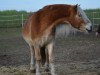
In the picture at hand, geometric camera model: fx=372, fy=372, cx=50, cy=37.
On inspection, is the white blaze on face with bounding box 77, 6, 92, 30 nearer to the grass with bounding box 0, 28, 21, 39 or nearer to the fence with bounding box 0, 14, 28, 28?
the grass with bounding box 0, 28, 21, 39

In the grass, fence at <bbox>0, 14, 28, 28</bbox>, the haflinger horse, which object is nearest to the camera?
the haflinger horse

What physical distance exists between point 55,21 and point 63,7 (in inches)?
14.5

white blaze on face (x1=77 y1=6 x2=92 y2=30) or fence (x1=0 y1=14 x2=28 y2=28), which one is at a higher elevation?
fence (x1=0 y1=14 x2=28 y2=28)

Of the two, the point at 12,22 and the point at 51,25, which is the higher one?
the point at 12,22

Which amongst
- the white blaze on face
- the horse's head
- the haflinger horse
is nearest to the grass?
the haflinger horse

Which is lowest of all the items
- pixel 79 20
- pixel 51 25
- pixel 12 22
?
pixel 51 25

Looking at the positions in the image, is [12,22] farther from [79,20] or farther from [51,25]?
[79,20]

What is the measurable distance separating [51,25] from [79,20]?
687 millimetres

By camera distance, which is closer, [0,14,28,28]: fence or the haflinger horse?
the haflinger horse

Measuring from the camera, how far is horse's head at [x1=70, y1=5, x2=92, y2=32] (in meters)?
8.16

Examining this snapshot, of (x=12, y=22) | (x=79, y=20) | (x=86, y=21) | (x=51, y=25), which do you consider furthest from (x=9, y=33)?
(x=86, y=21)

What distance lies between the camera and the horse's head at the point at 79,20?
8164 mm

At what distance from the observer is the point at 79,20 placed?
8.27m

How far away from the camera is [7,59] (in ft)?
42.2
